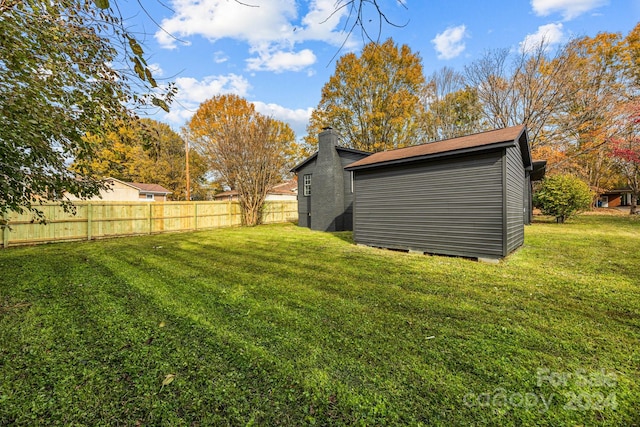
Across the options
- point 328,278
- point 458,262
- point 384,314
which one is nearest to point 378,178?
point 458,262

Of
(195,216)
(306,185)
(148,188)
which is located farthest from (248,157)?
(148,188)

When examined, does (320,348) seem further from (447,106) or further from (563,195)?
(447,106)

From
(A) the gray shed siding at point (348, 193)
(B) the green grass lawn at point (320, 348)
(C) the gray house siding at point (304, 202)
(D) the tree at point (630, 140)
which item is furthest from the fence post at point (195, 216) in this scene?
(D) the tree at point (630, 140)

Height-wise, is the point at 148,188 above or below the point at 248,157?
below

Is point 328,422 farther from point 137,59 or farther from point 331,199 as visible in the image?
point 331,199

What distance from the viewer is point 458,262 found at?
20.3 feet

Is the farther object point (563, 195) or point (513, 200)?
point (563, 195)

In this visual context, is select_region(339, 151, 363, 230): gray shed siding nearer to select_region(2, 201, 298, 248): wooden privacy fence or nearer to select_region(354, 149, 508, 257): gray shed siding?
select_region(354, 149, 508, 257): gray shed siding

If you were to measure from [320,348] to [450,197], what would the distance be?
18.7ft

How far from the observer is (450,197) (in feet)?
22.4

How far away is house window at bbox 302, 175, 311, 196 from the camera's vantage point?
1523cm

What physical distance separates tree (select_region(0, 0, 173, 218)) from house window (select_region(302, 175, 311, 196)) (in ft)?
40.5

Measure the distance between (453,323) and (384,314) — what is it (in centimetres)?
79

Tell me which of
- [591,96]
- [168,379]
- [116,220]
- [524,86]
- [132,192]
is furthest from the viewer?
[132,192]
